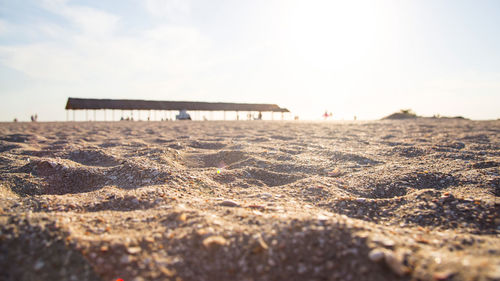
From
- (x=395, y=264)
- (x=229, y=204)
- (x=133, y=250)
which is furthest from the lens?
(x=229, y=204)

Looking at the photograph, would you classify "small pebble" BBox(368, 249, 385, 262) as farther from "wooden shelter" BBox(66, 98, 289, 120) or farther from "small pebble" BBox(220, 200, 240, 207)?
"wooden shelter" BBox(66, 98, 289, 120)

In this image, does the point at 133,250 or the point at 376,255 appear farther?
the point at 133,250

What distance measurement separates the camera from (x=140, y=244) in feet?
4.23

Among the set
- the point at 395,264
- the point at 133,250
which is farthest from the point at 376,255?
the point at 133,250

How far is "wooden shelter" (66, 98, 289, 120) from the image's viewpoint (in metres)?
27.6

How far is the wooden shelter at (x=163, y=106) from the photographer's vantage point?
Answer: 90.7 feet

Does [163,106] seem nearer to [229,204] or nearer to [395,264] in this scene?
[229,204]

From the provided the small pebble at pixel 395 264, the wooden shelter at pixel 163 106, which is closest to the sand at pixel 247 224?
the small pebble at pixel 395 264

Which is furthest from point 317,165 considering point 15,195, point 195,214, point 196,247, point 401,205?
point 15,195

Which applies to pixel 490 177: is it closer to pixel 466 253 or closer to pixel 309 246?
pixel 466 253

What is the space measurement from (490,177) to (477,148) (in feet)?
6.67

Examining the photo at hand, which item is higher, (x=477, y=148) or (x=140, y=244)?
(x=477, y=148)

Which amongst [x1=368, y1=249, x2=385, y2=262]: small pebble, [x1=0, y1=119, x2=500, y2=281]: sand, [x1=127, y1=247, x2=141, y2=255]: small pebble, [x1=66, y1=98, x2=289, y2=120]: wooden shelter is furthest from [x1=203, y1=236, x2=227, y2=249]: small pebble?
[x1=66, y1=98, x2=289, y2=120]: wooden shelter

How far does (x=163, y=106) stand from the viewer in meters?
32.4
